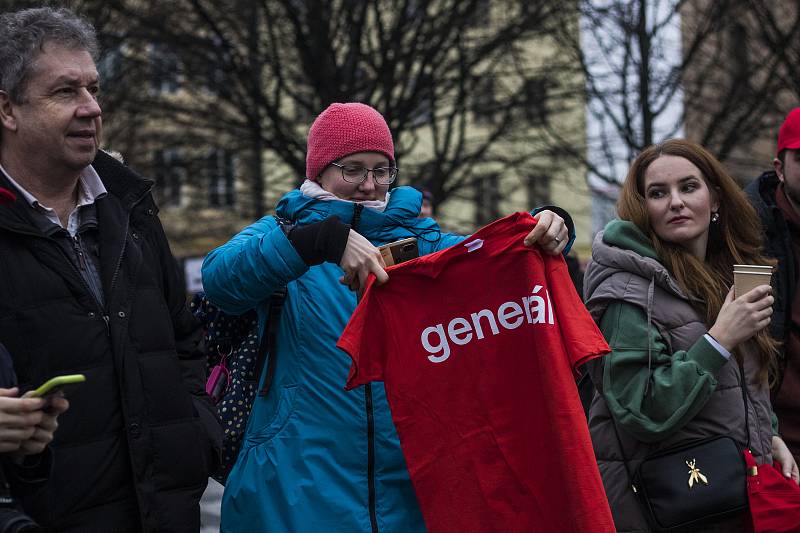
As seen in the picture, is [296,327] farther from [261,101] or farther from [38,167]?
[261,101]

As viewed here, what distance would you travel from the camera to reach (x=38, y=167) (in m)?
3.18

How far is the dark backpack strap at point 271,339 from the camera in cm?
362

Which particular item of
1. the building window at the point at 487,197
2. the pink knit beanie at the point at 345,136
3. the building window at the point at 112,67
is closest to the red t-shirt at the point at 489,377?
the pink knit beanie at the point at 345,136

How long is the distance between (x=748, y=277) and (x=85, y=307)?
2224 millimetres

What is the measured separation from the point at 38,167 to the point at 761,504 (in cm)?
251

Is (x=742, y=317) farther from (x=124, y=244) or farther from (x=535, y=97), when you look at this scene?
(x=535, y=97)

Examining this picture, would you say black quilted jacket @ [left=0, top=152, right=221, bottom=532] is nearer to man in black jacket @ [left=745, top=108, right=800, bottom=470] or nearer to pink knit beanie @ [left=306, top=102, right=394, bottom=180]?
pink knit beanie @ [left=306, top=102, right=394, bottom=180]

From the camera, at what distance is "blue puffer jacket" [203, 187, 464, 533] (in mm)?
3449

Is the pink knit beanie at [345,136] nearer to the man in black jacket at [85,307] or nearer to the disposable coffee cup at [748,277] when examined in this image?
the man in black jacket at [85,307]

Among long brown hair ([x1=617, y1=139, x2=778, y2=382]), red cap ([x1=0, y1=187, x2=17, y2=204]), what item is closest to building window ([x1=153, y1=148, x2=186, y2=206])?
long brown hair ([x1=617, y1=139, x2=778, y2=382])

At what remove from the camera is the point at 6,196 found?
9.71ft

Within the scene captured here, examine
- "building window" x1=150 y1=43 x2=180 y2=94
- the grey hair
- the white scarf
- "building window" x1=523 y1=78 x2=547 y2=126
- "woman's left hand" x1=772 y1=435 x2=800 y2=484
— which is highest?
"building window" x1=150 y1=43 x2=180 y2=94

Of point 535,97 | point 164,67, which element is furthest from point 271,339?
point 535,97

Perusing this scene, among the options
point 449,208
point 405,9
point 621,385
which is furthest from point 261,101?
point 449,208
